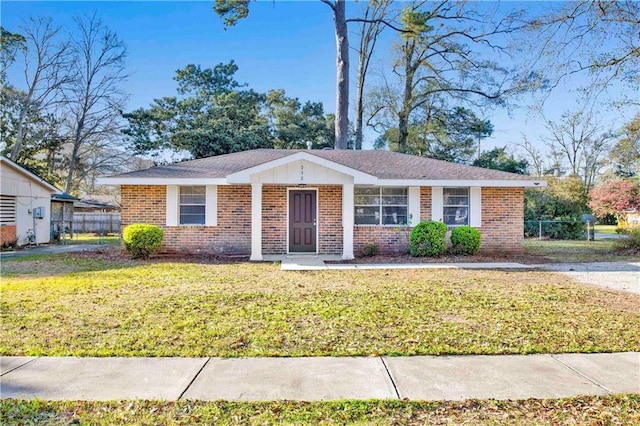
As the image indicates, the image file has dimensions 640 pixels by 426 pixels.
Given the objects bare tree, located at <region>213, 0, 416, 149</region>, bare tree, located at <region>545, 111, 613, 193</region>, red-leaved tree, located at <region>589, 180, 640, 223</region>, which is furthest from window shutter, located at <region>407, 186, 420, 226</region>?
bare tree, located at <region>545, 111, 613, 193</region>

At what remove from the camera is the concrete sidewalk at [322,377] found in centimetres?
338

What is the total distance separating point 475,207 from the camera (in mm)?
13188

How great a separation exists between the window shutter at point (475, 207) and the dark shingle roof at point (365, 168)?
0.57 m

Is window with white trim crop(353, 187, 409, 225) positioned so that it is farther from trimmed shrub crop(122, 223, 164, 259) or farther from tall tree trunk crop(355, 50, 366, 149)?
tall tree trunk crop(355, 50, 366, 149)

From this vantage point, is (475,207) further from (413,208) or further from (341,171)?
(341,171)

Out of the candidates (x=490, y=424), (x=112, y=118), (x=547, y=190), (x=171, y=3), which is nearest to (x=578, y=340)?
(x=490, y=424)

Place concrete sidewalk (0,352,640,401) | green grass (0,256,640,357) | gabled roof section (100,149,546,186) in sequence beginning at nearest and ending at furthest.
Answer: concrete sidewalk (0,352,640,401) → green grass (0,256,640,357) → gabled roof section (100,149,546,186)

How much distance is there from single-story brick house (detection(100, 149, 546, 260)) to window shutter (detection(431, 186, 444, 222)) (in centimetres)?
3

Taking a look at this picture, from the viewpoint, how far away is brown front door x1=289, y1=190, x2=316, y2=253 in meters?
13.1

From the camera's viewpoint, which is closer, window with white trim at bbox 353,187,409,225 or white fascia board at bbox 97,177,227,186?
white fascia board at bbox 97,177,227,186

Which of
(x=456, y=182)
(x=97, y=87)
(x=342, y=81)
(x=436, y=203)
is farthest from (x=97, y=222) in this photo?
(x=456, y=182)

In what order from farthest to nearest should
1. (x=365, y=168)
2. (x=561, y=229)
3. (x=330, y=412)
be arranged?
(x=561, y=229) < (x=365, y=168) < (x=330, y=412)

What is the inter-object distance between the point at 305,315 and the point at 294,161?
266 inches

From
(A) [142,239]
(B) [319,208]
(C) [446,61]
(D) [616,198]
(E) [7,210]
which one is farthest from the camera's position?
(C) [446,61]
